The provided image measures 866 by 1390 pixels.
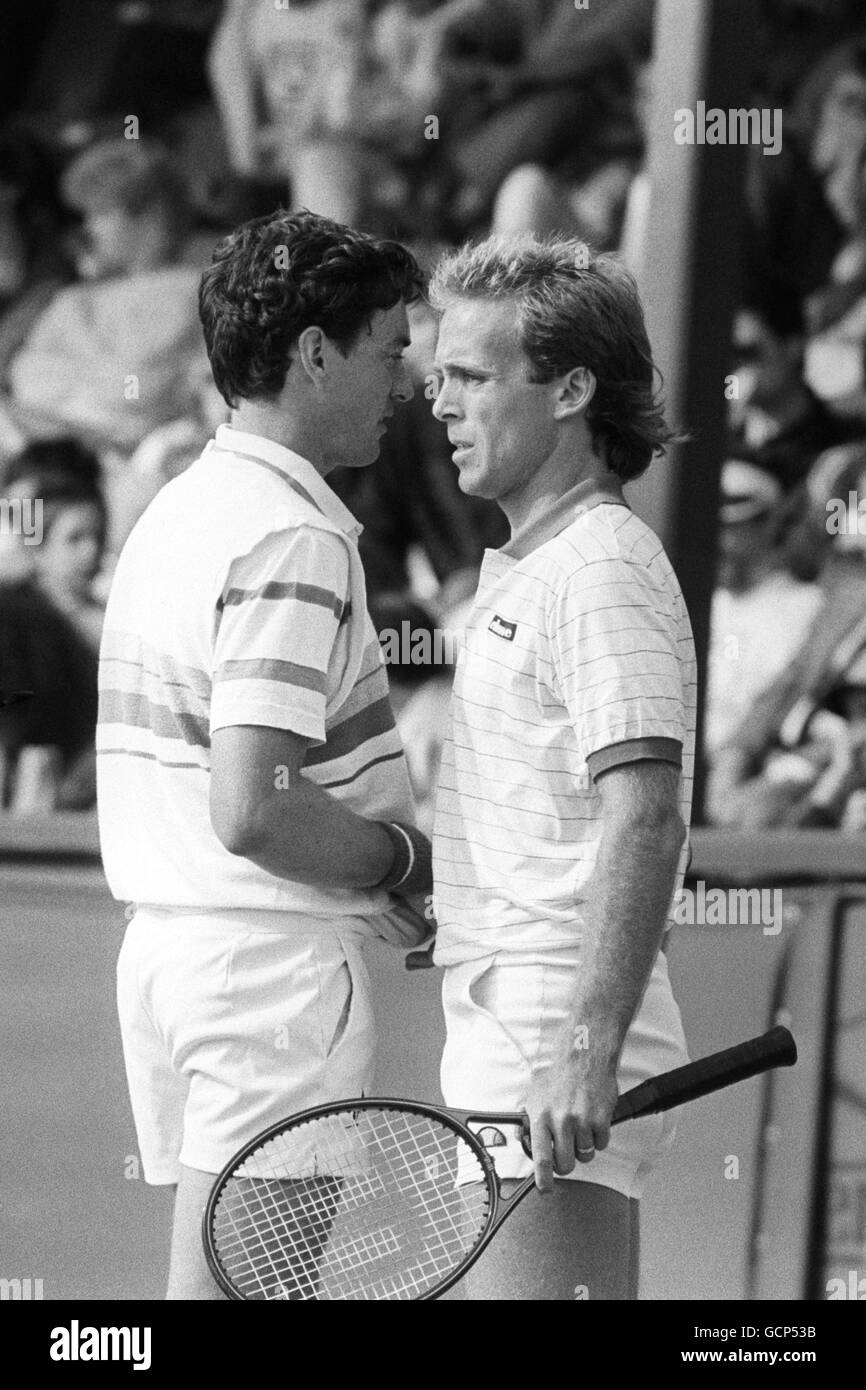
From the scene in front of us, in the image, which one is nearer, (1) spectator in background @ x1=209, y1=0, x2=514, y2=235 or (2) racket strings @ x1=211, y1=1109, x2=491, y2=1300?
(2) racket strings @ x1=211, y1=1109, x2=491, y2=1300

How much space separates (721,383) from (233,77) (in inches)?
114

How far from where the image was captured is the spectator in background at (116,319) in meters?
5.65

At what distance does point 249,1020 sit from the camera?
201cm

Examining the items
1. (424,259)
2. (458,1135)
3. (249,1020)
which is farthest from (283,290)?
(424,259)

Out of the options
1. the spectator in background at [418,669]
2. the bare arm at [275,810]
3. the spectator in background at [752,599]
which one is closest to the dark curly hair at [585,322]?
the bare arm at [275,810]

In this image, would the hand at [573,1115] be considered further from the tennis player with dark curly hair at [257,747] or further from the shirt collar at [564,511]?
the shirt collar at [564,511]

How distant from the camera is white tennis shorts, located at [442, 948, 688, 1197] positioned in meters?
1.90

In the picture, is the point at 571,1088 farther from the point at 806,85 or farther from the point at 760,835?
the point at 806,85

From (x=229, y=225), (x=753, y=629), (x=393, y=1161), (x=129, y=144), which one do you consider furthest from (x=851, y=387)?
(x=393, y=1161)

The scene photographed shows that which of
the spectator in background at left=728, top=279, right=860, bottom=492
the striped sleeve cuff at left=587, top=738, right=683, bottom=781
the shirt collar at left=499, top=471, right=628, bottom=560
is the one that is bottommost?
the striped sleeve cuff at left=587, top=738, right=683, bottom=781
